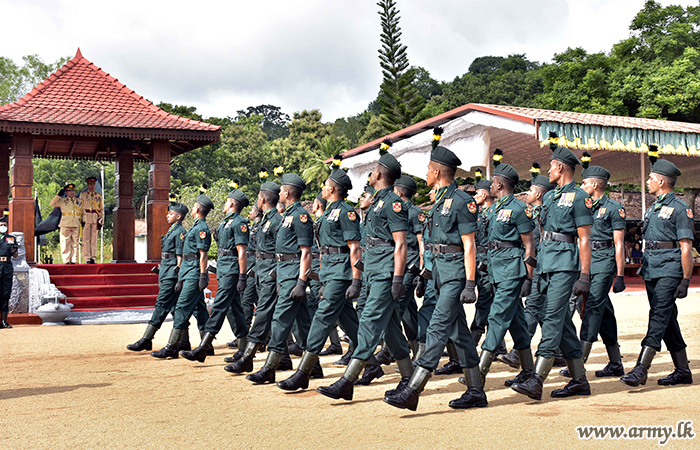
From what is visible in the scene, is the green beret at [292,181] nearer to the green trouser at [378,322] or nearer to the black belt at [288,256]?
the black belt at [288,256]

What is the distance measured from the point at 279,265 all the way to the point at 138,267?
377 inches

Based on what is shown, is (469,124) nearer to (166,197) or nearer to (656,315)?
(166,197)

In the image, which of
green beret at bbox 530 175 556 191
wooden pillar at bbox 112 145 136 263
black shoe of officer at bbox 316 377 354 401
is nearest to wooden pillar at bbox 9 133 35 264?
wooden pillar at bbox 112 145 136 263

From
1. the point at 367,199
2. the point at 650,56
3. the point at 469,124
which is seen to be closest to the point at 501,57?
the point at 650,56

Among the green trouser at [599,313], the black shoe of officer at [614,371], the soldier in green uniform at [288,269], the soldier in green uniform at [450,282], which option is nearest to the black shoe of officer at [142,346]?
the soldier in green uniform at [288,269]

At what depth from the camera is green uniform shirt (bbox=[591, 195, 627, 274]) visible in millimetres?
6727

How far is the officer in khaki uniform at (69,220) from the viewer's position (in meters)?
16.2

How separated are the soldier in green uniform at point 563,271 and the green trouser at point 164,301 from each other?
4878 millimetres

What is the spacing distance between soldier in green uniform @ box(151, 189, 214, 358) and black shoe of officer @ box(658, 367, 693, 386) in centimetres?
486

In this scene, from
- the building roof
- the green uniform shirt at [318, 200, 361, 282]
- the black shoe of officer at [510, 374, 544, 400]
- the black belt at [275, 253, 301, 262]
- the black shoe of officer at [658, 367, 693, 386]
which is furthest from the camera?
the building roof

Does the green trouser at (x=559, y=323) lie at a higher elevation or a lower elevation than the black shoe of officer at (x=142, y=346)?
higher

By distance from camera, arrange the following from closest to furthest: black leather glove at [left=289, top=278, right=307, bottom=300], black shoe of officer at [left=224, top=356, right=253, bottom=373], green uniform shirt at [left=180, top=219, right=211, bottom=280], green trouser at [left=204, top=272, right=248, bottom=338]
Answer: black leather glove at [left=289, top=278, right=307, bottom=300] → black shoe of officer at [left=224, top=356, right=253, bottom=373] → green trouser at [left=204, top=272, right=248, bottom=338] → green uniform shirt at [left=180, top=219, right=211, bottom=280]

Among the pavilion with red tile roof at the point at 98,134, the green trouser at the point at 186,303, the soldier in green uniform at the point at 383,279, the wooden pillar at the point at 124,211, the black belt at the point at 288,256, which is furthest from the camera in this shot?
the wooden pillar at the point at 124,211

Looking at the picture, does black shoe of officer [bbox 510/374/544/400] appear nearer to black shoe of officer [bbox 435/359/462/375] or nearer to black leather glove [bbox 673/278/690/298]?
black shoe of officer [bbox 435/359/462/375]
